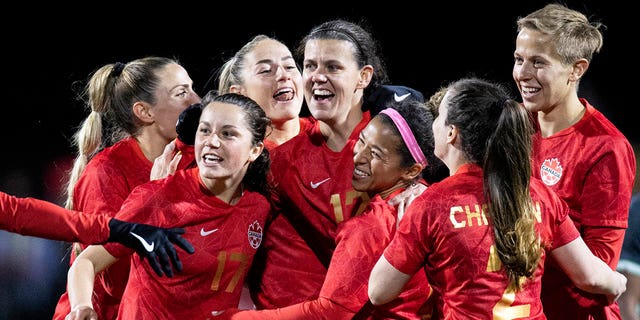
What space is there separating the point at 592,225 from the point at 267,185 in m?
1.11

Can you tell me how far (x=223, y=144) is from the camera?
283 cm

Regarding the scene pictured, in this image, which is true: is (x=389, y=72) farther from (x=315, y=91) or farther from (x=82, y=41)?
(x=315, y=91)

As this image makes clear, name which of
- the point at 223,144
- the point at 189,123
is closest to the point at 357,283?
the point at 223,144

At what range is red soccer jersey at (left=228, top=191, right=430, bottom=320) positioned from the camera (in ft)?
8.04

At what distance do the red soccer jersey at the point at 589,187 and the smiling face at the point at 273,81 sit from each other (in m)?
1.04

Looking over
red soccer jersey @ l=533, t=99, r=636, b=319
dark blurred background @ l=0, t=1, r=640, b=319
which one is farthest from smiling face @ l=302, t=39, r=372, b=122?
dark blurred background @ l=0, t=1, r=640, b=319

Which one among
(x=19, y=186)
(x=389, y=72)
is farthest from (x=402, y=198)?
(x=19, y=186)

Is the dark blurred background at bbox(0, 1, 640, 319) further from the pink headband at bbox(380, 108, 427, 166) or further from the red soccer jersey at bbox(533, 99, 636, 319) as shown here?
the pink headband at bbox(380, 108, 427, 166)

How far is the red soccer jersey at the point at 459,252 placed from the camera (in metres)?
2.31

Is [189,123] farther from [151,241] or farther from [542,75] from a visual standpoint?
[542,75]

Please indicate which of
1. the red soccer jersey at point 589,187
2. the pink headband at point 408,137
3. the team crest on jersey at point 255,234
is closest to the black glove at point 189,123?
the team crest on jersey at point 255,234

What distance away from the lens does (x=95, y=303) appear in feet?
10.8

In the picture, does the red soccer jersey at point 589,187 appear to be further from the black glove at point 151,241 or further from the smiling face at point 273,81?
the black glove at point 151,241

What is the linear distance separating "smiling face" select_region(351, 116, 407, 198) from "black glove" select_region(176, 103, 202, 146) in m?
0.71
